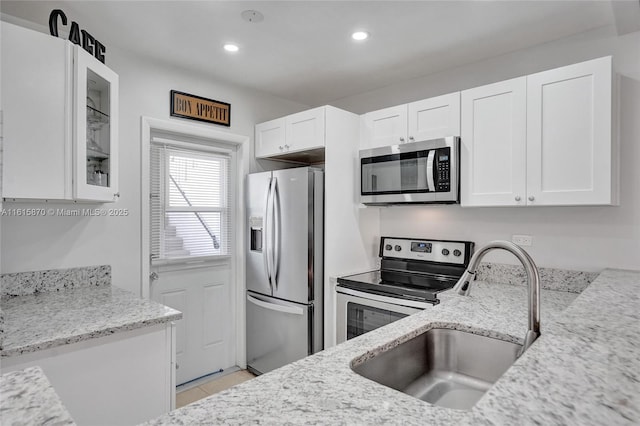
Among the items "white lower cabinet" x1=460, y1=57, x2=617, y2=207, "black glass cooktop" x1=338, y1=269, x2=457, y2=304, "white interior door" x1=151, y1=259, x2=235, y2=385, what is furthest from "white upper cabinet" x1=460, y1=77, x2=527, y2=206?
"white interior door" x1=151, y1=259, x2=235, y2=385

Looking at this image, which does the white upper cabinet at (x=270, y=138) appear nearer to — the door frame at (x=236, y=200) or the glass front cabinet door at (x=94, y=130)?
the door frame at (x=236, y=200)

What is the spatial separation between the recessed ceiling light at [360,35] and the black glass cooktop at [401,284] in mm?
1655

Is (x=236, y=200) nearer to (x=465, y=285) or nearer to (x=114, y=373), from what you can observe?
(x=114, y=373)

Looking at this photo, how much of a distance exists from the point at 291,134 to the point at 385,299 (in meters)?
1.55

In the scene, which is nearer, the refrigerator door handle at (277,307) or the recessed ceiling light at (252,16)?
the recessed ceiling light at (252,16)

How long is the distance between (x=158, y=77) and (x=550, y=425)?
301 cm

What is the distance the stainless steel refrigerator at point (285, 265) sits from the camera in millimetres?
2764

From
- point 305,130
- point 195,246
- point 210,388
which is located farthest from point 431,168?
point 210,388

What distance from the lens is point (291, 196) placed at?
284 centimetres

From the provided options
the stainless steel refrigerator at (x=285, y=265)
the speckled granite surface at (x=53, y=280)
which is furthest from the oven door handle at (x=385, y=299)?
the speckled granite surface at (x=53, y=280)

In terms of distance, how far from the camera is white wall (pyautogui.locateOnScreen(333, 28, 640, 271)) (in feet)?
6.96

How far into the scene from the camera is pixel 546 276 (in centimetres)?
235

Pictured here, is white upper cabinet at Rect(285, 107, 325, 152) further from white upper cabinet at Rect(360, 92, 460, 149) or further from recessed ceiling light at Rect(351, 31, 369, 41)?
recessed ceiling light at Rect(351, 31, 369, 41)

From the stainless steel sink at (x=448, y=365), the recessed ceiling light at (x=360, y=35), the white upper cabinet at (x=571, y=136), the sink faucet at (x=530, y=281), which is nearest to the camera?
the sink faucet at (x=530, y=281)
